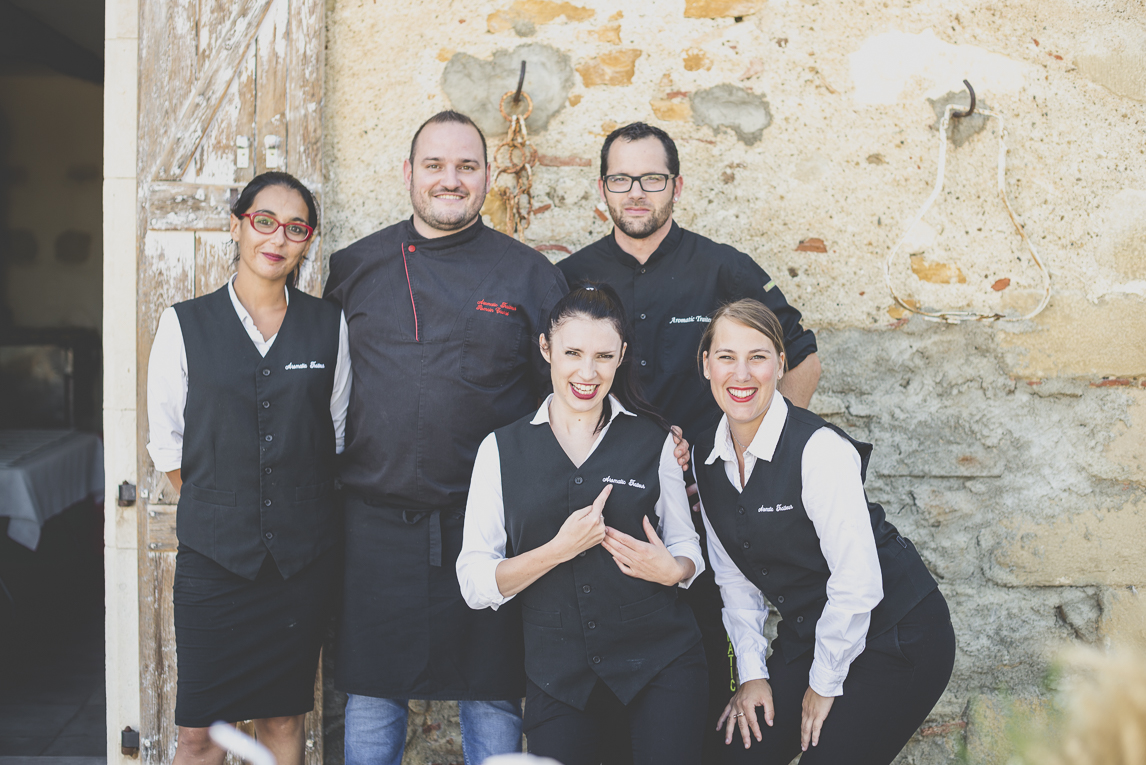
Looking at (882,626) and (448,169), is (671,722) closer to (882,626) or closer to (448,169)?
(882,626)

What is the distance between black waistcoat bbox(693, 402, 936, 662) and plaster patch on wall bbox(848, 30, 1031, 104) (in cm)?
142

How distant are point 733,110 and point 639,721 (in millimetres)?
2018

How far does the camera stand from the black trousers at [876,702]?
2023 mm

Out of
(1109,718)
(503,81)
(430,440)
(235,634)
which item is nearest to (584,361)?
(430,440)

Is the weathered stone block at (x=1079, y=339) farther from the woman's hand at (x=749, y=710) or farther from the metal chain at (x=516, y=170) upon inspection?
the metal chain at (x=516, y=170)

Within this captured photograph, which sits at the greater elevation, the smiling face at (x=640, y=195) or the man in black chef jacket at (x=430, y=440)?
the smiling face at (x=640, y=195)

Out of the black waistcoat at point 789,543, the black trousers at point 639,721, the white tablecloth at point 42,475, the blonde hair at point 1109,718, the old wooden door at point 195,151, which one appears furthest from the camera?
the white tablecloth at point 42,475

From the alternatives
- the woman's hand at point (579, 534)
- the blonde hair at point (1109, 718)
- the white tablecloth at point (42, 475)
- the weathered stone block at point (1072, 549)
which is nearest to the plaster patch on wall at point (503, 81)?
the woman's hand at point (579, 534)

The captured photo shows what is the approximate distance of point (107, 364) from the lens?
2822 millimetres

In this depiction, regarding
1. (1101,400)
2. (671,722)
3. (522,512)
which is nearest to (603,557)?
(522,512)

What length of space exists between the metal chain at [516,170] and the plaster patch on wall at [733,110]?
590mm

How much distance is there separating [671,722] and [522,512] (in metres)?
0.58

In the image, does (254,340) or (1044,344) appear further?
(1044,344)

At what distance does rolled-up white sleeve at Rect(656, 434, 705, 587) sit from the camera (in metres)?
2.08
